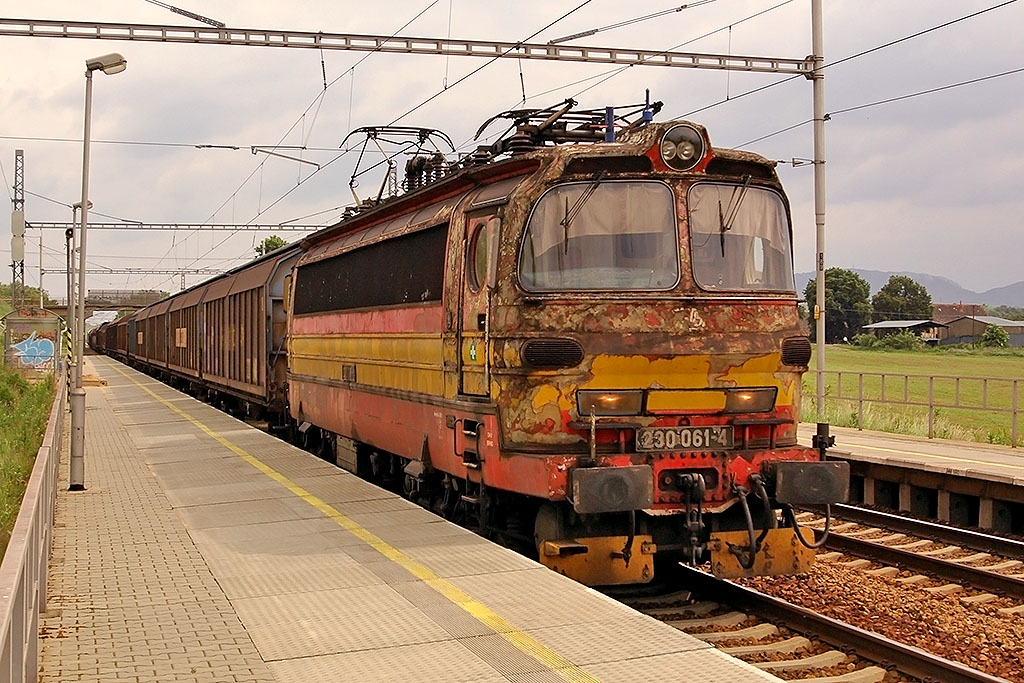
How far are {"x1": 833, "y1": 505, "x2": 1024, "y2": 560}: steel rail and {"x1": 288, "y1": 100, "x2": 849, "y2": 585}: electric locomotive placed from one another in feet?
11.5

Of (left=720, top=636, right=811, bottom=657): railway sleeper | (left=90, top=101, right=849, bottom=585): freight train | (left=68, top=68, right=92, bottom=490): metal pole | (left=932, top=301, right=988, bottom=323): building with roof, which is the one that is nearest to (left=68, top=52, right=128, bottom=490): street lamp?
(left=68, top=68, right=92, bottom=490): metal pole

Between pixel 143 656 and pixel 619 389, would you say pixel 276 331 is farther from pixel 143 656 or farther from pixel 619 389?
pixel 143 656

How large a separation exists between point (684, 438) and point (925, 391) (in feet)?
128

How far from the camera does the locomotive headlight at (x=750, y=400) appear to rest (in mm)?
8562

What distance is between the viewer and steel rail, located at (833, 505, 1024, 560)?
11133 millimetres

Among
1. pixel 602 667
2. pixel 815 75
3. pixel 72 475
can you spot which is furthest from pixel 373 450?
pixel 815 75

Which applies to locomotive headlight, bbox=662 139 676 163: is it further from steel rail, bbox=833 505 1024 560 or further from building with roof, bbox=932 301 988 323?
building with roof, bbox=932 301 988 323

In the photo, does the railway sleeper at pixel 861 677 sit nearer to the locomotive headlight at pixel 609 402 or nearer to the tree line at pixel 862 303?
the locomotive headlight at pixel 609 402

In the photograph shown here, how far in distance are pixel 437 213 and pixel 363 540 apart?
2.98 metres

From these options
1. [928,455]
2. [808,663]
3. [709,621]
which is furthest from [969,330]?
[808,663]

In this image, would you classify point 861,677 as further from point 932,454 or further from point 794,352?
point 932,454

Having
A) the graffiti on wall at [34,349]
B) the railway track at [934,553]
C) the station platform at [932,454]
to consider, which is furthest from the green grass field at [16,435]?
the station platform at [932,454]

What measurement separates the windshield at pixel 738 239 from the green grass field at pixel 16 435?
563 centimetres

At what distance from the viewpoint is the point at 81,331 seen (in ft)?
57.9
